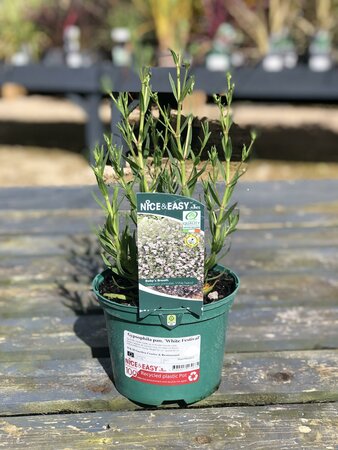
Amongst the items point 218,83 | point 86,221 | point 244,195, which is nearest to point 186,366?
point 86,221

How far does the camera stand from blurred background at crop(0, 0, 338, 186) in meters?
5.49

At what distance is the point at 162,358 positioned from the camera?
1.29 metres

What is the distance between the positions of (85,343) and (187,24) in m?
4.97

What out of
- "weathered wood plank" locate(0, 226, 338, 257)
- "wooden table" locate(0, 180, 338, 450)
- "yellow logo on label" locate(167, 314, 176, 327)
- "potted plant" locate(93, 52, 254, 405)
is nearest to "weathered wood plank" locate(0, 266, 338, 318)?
"wooden table" locate(0, 180, 338, 450)

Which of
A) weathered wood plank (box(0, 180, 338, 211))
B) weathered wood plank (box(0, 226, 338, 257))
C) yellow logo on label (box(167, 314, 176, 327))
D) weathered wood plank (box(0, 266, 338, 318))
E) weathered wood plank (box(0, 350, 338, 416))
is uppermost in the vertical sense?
yellow logo on label (box(167, 314, 176, 327))

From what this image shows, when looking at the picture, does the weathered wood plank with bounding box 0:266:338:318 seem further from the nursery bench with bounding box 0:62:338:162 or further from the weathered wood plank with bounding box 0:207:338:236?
the nursery bench with bounding box 0:62:338:162

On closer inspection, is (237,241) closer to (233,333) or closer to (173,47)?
(233,333)

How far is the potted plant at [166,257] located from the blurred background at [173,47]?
12.5ft

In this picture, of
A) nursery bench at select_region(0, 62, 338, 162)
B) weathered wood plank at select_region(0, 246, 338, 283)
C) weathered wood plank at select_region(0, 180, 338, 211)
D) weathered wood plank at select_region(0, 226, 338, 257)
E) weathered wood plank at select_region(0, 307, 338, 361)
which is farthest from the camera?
nursery bench at select_region(0, 62, 338, 162)

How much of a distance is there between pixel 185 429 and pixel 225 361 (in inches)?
12.0

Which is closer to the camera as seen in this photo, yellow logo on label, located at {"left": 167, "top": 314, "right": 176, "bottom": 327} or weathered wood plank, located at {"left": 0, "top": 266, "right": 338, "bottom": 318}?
yellow logo on label, located at {"left": 167, "top": 314, "right": 176, "bottom": 327}

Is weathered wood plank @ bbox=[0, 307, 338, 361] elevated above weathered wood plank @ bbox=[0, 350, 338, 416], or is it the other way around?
weathered wood plank @ bbox=[0, 307, 338, 361]

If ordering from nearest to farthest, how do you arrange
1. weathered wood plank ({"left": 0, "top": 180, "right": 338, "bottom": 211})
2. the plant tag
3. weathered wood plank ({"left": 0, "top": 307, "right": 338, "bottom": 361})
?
the plant tag, weathered wood plank ({"left": 0, "top": 307, "right": 338, "bottom": 361}), weathered wood plank ({"left": 0, "top": 180, "right": 338, "bottom": 211})

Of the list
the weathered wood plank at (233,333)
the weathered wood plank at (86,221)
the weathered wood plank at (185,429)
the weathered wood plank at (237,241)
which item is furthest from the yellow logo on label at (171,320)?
the weathered wood plank at (86,221)
